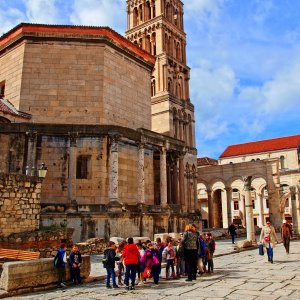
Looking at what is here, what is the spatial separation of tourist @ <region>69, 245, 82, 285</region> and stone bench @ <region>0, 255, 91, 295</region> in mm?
504

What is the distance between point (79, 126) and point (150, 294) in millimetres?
12585

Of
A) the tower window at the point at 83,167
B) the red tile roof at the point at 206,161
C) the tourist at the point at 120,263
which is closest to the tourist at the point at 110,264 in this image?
the tourist at the point at 120,263

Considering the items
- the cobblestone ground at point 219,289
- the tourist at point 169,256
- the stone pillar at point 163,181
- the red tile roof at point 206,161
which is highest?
the red tile roof at point 206,161

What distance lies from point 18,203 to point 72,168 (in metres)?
4.68

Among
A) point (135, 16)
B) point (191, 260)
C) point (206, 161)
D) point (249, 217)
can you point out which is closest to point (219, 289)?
Answer: point (191, 260)

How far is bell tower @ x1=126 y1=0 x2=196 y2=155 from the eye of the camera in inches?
1954

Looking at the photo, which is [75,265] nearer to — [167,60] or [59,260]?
[59,260]

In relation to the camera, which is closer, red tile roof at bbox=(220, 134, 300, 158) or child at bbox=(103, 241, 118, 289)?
child at bbox=(103, 241, 118, 289)

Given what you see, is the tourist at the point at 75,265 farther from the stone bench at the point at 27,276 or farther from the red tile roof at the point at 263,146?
the red tile roof at the point at 263,146

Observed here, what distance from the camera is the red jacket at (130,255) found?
30.8 feet

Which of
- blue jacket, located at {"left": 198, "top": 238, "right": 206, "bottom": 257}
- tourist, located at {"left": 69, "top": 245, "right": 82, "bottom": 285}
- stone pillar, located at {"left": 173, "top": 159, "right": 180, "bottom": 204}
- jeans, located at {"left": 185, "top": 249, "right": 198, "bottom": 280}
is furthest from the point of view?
stone pillar, located at {"left": 173, "top": 159, "right": 180, "bottom": 204}

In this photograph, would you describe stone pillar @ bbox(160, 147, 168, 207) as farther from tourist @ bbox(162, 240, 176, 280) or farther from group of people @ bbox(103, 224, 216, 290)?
tourist @ bbox(162, 240, 176, 280)

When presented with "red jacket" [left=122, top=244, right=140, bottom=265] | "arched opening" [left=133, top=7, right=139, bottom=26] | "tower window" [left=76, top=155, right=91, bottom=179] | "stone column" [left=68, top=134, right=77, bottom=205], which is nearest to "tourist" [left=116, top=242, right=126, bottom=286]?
"red jacket" [left=122, top=244, right=140, bottom=265]

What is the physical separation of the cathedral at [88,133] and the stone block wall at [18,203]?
94.8 inches
